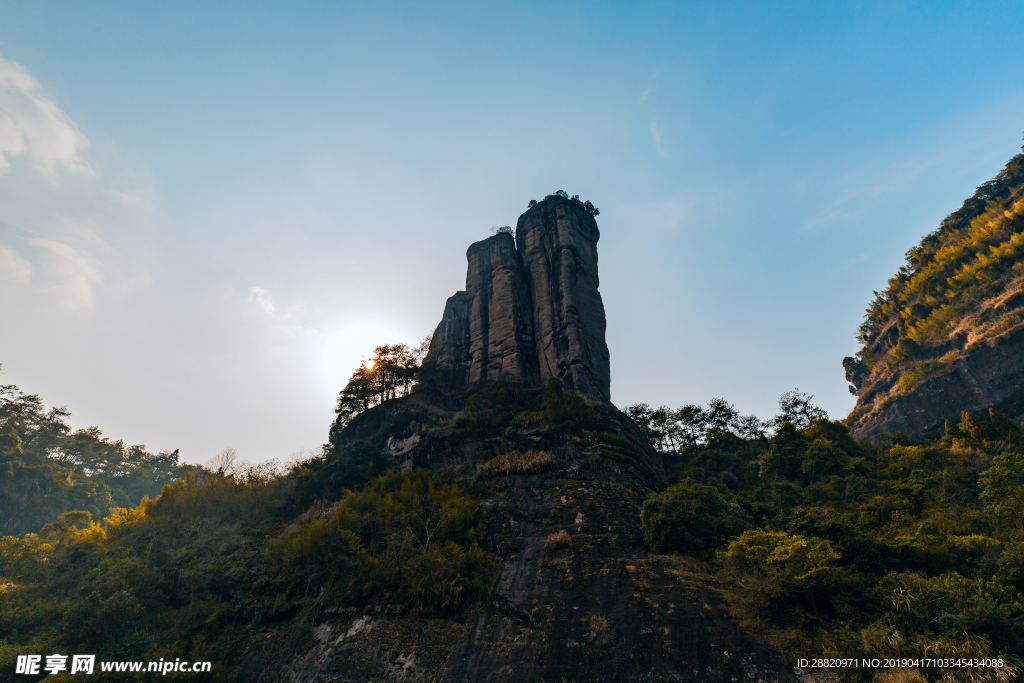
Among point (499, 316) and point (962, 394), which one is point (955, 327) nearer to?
point (962, 394)

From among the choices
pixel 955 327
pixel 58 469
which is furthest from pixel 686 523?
pixel 58 469

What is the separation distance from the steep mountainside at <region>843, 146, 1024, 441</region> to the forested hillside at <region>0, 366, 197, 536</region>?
82.0 metres

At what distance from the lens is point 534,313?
155 feet

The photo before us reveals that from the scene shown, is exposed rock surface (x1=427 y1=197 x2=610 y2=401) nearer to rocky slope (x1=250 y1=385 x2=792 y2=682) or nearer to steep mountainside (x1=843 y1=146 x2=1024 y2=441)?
rocky slope (x1=250 y1=385 x2=792 y2=682)

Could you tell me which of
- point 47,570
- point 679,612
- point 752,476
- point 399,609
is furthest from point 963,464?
point 47,570

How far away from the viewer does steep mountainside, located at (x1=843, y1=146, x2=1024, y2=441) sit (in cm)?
3788

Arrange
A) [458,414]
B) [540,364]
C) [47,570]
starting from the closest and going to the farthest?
1. [47,570]
2. [458,414]
3. [540,364]

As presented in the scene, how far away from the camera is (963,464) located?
21.7 meters

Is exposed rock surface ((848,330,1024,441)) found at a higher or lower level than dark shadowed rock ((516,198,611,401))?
lower

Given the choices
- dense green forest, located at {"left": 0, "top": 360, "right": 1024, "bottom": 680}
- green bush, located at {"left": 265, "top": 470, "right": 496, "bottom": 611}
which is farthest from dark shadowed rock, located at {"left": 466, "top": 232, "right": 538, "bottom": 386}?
green bush, located at {"left": 265, "top": 470, "right": 496, "bottom": 611}

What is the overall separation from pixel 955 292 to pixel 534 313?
45242mm

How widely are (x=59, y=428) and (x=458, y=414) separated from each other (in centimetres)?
5387

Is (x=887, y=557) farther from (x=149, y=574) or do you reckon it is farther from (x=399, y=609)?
(x=149, y=574)

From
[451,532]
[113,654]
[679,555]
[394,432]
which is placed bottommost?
[113,654]
